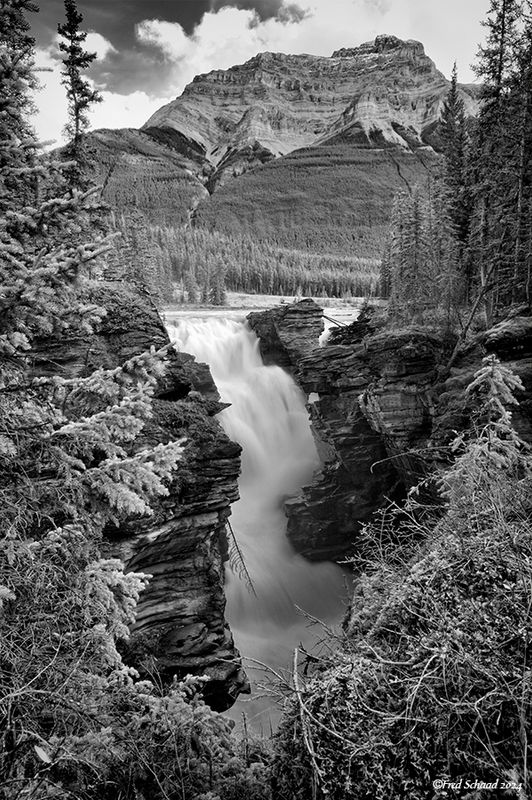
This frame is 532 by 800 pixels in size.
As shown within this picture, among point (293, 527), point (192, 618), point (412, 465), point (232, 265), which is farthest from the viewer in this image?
point (232, 265)

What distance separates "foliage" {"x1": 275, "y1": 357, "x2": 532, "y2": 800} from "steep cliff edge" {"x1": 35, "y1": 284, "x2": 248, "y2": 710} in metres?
7.91

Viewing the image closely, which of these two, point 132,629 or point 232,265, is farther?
point 232,265

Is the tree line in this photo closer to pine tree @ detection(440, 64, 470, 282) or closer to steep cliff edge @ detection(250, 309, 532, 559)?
pine tree @ detection(440, 64, 470, 282)

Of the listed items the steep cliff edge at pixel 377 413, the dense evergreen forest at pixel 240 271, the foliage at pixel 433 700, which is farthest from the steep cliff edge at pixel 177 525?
the dense evergreen forest at pixel 240 271

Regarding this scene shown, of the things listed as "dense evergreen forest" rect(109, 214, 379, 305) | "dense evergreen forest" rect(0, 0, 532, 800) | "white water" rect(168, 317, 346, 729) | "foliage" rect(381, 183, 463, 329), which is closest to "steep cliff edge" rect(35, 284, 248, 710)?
"white water" rect(168, 317, 346, 729)

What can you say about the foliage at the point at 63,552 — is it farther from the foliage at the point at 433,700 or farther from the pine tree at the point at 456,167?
the pine tree at the point at 456,167

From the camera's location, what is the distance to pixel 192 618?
11.2m

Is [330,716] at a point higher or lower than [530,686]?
lower

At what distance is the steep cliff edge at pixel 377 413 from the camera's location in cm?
1530

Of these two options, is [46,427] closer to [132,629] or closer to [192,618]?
[132,629]

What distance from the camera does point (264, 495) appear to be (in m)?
28.8

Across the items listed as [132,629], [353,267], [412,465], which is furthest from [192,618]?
[353,267]

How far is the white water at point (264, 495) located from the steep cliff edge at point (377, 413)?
200 centimetres

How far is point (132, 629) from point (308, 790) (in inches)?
366
